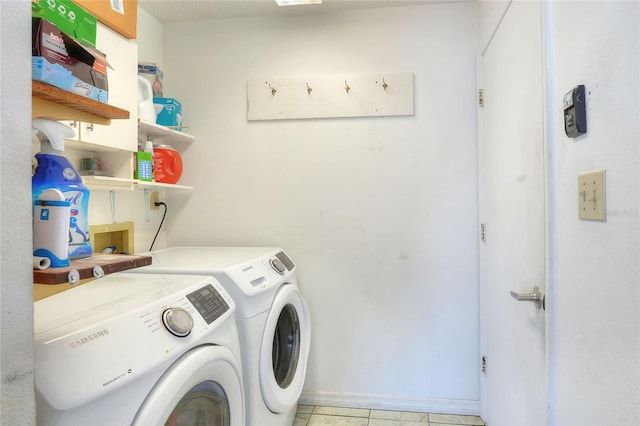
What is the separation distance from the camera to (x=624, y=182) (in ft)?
2.45

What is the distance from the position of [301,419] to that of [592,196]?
1.89 meters

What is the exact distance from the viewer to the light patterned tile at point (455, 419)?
2033 millimetres

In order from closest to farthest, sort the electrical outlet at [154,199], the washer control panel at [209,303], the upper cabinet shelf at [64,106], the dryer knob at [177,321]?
the upper cabinet shelf at [64,106] < the dryer knob at [177,321] < the washer control panel at [209,303] < the electrical outlet at [154,199]

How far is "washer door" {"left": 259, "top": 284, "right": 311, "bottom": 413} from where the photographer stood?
1.51 metres

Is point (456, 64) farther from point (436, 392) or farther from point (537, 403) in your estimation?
point (436, 392)

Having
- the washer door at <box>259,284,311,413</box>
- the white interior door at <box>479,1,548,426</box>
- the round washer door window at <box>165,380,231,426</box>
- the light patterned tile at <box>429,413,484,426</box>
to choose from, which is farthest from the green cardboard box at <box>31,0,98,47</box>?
the light patterned tile at <box>429,413,484,426</box>

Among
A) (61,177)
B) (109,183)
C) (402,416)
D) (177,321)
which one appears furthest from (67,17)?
(402,416)

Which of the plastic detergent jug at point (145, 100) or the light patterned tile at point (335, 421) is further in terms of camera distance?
the light patterned tile at point (335, 421)

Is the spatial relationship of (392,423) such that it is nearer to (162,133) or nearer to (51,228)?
(51,228)

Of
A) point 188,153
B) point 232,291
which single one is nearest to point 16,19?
point 232,291

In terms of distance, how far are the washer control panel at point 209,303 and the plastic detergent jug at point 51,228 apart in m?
0.45

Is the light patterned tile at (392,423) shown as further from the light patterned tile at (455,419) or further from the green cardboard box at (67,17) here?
the green cardboard box at (67,17)

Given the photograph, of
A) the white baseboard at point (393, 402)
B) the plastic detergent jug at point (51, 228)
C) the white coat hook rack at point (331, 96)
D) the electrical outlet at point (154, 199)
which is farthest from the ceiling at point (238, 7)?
the white baseboard at point (393, 402)

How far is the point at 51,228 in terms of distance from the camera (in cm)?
70
